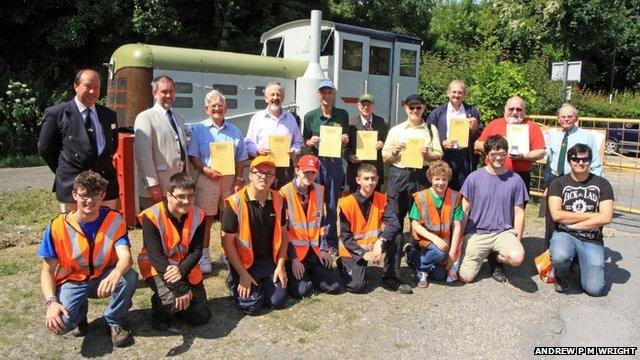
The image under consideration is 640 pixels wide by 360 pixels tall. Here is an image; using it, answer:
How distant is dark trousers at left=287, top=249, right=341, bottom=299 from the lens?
13.3 feet

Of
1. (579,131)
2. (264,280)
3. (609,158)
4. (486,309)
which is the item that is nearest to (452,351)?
(486,309)

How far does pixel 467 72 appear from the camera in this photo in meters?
16.5

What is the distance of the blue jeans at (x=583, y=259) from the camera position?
4.18 meters

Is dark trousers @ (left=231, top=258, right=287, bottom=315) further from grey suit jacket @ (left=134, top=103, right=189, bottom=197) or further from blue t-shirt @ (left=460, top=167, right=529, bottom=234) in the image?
blue t-shirt @ (left=460, top=167, right=529, bottom=234)

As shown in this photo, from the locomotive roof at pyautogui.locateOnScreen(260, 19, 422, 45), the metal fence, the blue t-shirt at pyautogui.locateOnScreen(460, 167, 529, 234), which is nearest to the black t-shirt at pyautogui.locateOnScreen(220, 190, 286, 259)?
the blue t-shirt at pyautogui.locateOnScreen(460, 167, 529, 234)

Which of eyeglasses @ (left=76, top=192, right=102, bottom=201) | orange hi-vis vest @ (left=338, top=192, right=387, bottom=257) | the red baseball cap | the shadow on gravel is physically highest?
the red baseball cap

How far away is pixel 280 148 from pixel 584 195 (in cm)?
276

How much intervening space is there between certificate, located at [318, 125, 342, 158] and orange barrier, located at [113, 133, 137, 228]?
2248 millimetres

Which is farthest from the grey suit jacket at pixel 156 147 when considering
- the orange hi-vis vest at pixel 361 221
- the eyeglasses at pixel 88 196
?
the orange hi-vis vest at pixel 361 221

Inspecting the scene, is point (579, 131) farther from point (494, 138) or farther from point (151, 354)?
point (151, 354)

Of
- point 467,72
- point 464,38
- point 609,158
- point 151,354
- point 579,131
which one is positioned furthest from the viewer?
point 464,38

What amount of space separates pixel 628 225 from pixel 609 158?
442cm

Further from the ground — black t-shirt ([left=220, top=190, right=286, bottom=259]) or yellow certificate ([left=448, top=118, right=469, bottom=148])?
yellow certificate ([left=448, top=118, right=469, bottom=148])

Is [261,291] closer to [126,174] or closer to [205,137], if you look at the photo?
[205,137]
